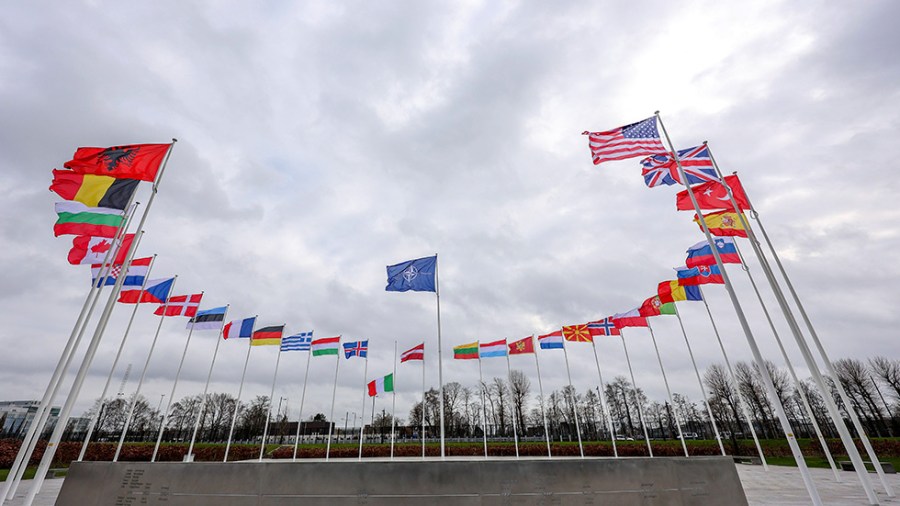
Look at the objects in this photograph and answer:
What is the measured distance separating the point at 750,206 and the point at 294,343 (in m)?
26.6

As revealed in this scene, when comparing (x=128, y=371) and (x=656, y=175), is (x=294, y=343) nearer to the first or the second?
(x=656, y=175)

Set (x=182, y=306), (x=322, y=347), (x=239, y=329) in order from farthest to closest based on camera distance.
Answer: (x=322, y=347), (x=239, y=329), (x=182, y=306)

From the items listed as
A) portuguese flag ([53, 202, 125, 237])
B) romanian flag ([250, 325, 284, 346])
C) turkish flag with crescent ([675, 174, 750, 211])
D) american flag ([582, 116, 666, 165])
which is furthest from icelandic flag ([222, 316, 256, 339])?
turkish flag with crescent ([675, 174, 750, 211])

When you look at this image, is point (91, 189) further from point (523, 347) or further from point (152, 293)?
point (523, 347)

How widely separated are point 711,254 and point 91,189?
2254 cm

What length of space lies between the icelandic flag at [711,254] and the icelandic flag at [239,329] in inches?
1005

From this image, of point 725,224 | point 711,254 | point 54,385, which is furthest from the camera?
point 711,254

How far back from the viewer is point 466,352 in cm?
2770

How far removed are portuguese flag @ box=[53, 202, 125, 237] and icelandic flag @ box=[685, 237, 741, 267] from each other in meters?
20.8

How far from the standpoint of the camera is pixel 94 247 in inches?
534

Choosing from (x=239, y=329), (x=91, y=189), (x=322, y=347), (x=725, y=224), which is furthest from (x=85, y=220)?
(x=725, y=224)

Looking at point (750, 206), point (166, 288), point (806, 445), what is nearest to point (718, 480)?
point (750, 206)

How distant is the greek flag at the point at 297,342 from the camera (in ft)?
87.3

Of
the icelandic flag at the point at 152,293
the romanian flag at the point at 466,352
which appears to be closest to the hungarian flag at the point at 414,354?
the romanian flag at the point at 466,352
